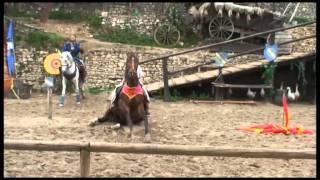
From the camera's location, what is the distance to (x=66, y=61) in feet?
38.0

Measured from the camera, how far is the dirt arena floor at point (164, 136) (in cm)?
593

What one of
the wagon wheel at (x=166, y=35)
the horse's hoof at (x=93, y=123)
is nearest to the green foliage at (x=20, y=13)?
the wagon wheel at (x=166, y=35)

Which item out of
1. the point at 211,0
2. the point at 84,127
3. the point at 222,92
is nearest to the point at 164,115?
the point at 84,127

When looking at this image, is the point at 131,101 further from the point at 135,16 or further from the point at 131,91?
the point at 135,16

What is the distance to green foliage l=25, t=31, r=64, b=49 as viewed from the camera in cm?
1630

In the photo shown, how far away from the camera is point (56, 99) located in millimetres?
13016

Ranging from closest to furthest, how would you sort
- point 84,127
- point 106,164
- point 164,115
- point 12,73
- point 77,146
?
1. point 77,146
2. point 106,164
3. point 84,127
4. point 164,115
5. point 12,73

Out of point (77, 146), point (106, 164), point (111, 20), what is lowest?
point (106, 164)

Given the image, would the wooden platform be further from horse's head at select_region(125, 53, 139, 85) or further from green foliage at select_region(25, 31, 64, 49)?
horse's head at select_region(125, 53, 139, 85)

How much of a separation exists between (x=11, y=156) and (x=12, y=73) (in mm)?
9454

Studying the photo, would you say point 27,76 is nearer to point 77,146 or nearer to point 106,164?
point 106,164

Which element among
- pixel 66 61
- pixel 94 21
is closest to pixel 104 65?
pixel 94 21

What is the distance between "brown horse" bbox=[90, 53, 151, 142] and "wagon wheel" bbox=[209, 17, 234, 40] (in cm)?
973

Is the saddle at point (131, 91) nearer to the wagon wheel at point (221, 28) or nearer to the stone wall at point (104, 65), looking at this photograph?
the stone wall at point (104, 65)
